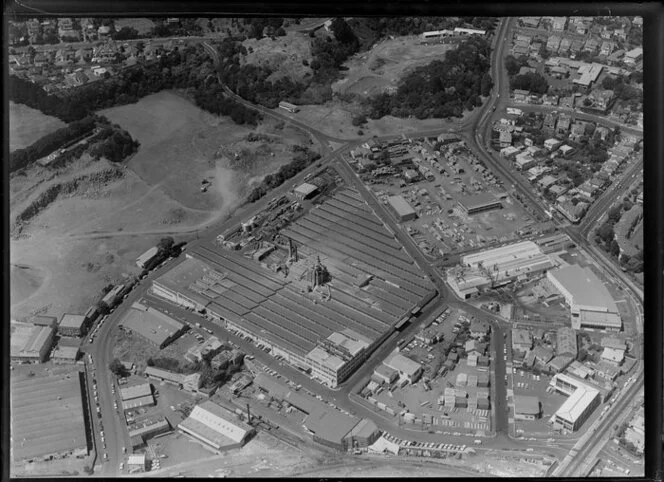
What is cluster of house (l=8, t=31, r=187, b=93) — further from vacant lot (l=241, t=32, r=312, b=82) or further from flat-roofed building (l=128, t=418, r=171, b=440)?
flat-roofed building (l=128, t=418, r=171, b=440)

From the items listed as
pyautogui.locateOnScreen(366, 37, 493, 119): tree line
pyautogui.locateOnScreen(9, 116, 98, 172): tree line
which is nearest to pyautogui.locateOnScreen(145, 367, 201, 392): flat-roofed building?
pyautogui.locateOnScreen(9, 116, 98, 172): tree line

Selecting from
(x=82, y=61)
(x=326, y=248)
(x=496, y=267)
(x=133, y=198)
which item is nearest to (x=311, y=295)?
(x=326, y=248)

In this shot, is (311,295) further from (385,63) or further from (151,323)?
(385,63)

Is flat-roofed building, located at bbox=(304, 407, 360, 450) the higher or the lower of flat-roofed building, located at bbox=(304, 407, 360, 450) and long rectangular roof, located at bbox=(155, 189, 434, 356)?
the lower

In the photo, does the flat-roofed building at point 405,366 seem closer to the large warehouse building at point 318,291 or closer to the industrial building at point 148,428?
→ the large warehouse building at point 318,291

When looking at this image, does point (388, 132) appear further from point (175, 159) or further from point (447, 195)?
point (175, 159)

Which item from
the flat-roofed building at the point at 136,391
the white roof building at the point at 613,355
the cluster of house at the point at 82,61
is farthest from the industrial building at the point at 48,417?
the cluster of house at the point at 82,61
